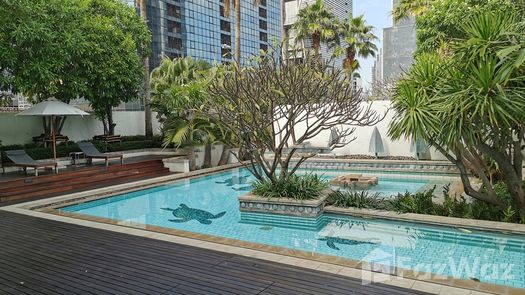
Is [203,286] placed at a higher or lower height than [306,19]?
lower

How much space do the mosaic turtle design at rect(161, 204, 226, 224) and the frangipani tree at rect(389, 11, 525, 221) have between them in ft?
14.5

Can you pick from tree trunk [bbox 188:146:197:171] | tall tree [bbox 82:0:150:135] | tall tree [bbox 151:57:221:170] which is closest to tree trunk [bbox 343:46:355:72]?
tall tree [bbox 151:57:221:170]

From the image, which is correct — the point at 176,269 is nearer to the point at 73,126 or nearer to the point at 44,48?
the point at 44,48

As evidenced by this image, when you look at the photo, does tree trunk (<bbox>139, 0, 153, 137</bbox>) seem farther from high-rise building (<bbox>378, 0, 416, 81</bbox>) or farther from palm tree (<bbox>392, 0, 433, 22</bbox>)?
high-rise building (<bbox>378, 0, 416, 81</bbox>)

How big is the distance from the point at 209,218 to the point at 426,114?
5167 mm

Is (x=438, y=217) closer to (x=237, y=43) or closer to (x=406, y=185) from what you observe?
(x=406, y=185)

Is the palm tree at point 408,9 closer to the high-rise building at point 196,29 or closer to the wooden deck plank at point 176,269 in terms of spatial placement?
the wooden deck plank at point 176,269

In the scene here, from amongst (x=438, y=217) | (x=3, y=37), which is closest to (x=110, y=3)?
(x=3, y=37)

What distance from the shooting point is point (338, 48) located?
25.2 meters

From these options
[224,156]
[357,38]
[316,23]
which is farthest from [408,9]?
[224,156]

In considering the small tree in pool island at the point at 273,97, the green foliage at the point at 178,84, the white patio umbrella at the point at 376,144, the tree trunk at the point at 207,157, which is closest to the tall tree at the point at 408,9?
the white patio umbrella at the point at 376,144

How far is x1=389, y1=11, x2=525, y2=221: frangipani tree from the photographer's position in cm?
640

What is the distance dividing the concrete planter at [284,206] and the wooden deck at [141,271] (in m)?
3.05

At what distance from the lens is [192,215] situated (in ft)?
31.3
